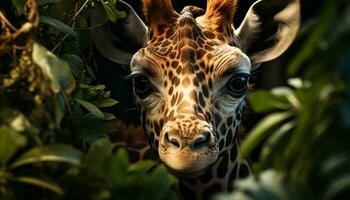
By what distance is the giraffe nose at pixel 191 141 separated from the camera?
3287 millimetres

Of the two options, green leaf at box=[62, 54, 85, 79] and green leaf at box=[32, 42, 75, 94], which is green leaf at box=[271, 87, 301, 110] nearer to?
green leaf at box=[32, 42, 75, 94]

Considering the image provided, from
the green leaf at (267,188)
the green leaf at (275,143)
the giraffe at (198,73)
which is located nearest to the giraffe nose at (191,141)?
the giraffe at (198,73)

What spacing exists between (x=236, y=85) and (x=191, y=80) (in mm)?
203

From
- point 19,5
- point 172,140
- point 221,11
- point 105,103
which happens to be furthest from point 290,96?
point 221,11

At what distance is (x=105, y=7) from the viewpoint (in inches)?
145

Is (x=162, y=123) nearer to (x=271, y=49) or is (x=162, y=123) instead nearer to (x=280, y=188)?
(x=271, y=49)

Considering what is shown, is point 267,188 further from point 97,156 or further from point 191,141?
point 191,141

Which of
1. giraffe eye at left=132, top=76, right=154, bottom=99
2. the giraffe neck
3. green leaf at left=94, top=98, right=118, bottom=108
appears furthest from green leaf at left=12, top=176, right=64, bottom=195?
the giraffe neck

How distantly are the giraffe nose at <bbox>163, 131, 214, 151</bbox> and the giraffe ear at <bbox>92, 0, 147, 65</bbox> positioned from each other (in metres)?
0.80

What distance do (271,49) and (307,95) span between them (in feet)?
6.46

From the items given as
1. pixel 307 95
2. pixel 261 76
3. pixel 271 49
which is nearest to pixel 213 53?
pixel 271 49

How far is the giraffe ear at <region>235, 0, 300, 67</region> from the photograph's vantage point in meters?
4.00

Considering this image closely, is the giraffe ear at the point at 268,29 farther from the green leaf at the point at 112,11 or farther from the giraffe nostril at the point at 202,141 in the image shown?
the giraffe nostril at the point at 202,141

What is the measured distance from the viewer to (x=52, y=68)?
2.51 meters
